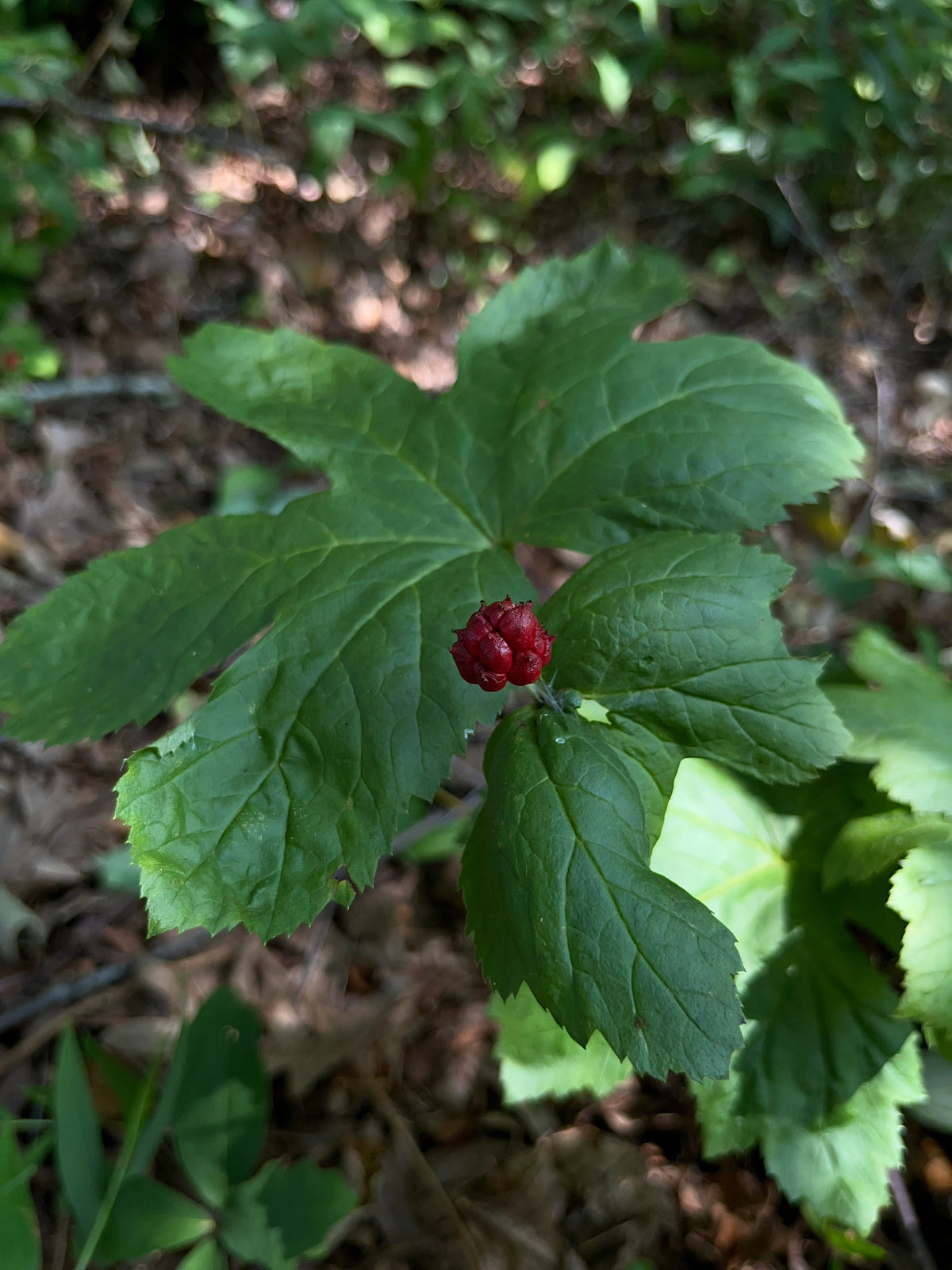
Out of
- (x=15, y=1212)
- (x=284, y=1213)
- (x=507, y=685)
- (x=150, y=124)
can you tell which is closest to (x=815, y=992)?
(x=507, y=685)

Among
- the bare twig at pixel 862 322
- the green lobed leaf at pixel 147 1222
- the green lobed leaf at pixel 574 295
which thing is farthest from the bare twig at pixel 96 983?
the bare twig at pixel 862 322

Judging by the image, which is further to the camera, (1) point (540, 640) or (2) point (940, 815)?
(2) point (940, 815)

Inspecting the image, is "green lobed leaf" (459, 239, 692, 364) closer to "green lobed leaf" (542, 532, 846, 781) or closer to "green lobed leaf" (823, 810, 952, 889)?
"green lobed leaf" (542, 532, 846, 781)

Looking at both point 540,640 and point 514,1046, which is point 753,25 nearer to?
point 540,640

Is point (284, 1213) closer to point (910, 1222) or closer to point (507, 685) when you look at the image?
point (507, 685)

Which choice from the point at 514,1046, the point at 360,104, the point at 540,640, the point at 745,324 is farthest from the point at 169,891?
the point at 360,104

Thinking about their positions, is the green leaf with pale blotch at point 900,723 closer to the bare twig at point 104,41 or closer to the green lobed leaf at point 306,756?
the green lobed leaf at point 306,756

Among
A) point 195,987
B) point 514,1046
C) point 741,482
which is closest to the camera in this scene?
point 741,482
